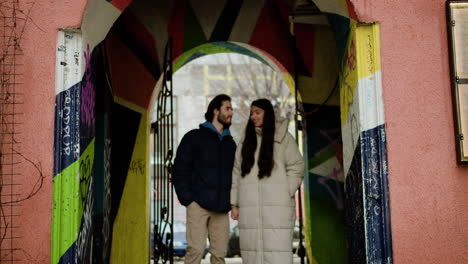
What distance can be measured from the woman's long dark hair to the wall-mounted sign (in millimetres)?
1643

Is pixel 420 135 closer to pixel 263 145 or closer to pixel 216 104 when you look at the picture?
pixel 263 145

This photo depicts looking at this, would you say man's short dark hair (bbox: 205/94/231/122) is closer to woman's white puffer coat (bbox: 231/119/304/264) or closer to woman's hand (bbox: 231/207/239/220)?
woman's white puffer coat (bbox: 231/119/304/264)

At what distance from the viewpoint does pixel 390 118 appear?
13.6 ft

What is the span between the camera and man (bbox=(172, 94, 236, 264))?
5.20 m

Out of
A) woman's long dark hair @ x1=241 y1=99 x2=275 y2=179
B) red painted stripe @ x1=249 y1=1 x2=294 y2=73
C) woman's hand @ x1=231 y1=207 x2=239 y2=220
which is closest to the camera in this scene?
woman's long dark hair @ x1=241 y1=99 x2=275 y2=179

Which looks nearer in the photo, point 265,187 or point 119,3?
point 119,3

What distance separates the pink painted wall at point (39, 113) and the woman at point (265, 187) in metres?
1.76

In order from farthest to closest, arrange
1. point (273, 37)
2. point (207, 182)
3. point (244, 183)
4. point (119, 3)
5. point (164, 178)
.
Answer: point (273, 37) < point (164, 178) < point (207, 182) < point (244, 183) < point (119, 3)

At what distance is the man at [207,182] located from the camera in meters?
5.20

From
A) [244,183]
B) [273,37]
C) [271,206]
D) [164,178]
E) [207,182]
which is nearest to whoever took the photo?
[271,206]

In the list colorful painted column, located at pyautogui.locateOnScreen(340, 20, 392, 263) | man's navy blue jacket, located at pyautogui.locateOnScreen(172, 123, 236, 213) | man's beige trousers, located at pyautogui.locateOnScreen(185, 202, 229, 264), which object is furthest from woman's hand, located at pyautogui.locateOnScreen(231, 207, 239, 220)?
colorful painted column, located at pyautogui.locateOnScreen(340, 20, 392, 263)

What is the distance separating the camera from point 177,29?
743 centimetres

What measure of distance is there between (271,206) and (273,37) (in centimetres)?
325

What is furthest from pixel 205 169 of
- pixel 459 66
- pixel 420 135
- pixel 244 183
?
pixel 459 66
